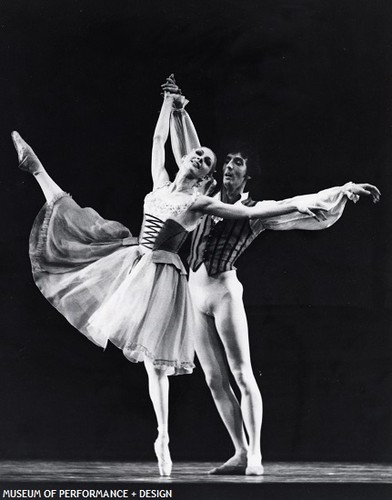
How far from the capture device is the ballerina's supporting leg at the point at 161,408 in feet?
12.7

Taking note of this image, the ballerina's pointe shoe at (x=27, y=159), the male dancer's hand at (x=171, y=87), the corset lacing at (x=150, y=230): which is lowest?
the corset lacing at (x=150, y=230)

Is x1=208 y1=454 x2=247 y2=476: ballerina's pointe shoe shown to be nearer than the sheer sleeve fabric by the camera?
Yes

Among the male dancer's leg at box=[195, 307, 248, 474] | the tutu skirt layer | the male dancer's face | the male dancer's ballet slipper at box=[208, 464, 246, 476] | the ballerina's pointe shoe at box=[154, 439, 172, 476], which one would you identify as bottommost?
the male dancer's ballet slipper at box=[208, 464, 246, 476]

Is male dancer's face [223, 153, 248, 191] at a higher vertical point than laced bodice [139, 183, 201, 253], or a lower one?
higher

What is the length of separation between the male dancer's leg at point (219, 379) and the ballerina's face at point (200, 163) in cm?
75

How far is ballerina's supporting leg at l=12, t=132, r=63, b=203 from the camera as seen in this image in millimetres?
4078

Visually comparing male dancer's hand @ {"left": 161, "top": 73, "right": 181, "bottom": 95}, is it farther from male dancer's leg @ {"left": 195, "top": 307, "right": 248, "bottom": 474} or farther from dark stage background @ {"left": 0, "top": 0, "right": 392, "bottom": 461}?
male dancer's leg @ {"left": 195, "top": 307, "right": 248, "bottom": 474}

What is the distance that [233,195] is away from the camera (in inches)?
159

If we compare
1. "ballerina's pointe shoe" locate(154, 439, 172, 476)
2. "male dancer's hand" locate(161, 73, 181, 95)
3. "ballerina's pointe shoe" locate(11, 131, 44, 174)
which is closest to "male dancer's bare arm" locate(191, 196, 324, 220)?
"male dancer's hand" locate(161, 73, 181, 95)

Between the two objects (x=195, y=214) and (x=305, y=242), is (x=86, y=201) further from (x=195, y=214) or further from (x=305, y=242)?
(x=305, y=242)

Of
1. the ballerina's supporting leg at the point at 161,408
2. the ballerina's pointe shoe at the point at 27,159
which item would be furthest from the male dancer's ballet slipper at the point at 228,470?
the ballerina's pointe shoe at the point at 27,159

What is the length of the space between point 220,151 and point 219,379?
126 centimetres

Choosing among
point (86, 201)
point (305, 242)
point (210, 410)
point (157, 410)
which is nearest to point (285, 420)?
point (210, 410)

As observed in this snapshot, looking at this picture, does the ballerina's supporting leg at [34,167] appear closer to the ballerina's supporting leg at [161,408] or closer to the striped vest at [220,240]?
the striped vest at [220,240]
